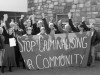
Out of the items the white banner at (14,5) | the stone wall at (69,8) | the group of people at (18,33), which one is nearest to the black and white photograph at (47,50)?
the group of people at (18,33)

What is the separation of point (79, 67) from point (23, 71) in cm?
213

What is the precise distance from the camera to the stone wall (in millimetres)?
13281

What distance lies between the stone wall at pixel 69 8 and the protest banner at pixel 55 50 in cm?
271

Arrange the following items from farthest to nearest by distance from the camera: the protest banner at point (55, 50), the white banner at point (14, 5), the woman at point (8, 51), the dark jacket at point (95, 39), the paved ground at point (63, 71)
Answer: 1. the white banner at point (14, 5)
2. the dark jacket at point (95, 39)
3. the protest banner at point (55, 50)
4. the woman at point (8, 51)
5. the paved ground at point (63, 71)

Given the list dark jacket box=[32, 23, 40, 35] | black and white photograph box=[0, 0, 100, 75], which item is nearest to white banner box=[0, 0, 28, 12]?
black and white photograph box=[0, 0, 100, 75]

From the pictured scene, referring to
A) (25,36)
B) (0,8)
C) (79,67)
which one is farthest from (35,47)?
(0,8)

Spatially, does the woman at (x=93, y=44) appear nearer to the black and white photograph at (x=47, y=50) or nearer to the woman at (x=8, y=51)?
the black and white photograph at (x=47, y=50)

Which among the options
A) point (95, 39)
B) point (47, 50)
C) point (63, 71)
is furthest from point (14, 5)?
point (63, 71)

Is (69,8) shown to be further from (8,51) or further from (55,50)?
(8,51)

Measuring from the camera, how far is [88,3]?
13.4 m

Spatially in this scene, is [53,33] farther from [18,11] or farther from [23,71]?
[18,11]

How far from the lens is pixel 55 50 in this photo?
1066cm

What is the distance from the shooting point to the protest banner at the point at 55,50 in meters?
10.4

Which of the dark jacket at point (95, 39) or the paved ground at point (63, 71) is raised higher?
the dark jacket at point (95, 39)
